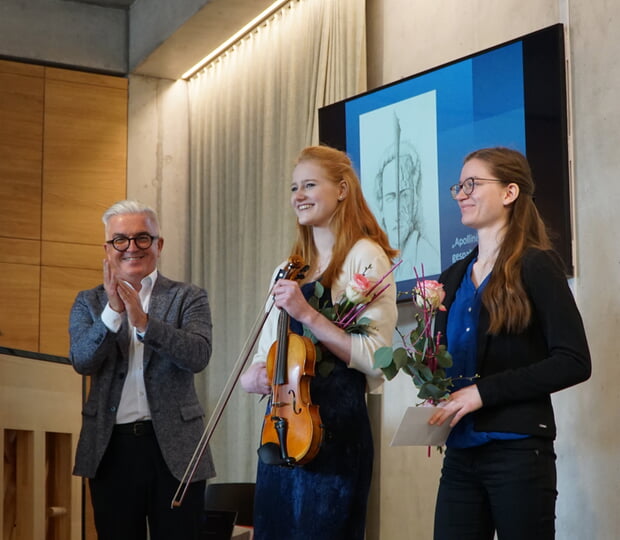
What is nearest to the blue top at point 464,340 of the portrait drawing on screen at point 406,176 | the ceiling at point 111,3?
the portrait drawing on screen at point 406,176

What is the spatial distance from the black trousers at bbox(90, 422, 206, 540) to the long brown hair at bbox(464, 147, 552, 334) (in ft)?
3.60

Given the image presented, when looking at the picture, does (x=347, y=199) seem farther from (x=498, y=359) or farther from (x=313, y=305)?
(x=498, y=359)

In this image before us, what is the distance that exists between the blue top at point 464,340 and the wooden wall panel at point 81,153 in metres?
4.93

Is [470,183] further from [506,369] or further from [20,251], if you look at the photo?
[20,251]

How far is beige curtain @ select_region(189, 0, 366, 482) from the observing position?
228 inches

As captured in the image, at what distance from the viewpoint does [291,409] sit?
2.41 metres

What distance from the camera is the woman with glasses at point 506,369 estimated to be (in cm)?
238

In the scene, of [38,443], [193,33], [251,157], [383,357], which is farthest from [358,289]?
[193,33]

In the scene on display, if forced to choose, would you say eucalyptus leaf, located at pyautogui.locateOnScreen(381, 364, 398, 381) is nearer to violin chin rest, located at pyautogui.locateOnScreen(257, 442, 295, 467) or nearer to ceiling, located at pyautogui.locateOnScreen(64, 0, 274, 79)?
violin chin rest, located at pyautogui.locateOnScreen(257, 442, 295, 467)

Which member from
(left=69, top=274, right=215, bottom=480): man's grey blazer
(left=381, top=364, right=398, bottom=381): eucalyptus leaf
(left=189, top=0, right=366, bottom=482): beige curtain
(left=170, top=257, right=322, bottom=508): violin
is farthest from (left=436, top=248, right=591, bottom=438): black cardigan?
(left=189, top=0, right=366, bottom=482): beige curtain

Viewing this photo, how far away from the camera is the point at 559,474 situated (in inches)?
156

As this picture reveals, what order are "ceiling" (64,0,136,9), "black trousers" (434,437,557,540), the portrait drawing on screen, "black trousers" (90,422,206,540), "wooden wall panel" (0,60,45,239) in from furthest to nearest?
A: "ceiling" (64,0,136,9) < "wooden wall panel" (0,60,45,239) < the portrait drawing on screen < "black trousers" (90,422,206,540) < "black trousers" (434,437,557,540)

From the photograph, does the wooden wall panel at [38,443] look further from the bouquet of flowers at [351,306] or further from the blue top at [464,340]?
the blue top at [464,340]

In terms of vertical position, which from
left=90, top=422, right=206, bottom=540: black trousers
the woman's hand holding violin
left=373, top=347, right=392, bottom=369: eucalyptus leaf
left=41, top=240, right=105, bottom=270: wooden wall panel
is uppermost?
left=41, top=240, right=105, bottom=270: wooden wall panel
